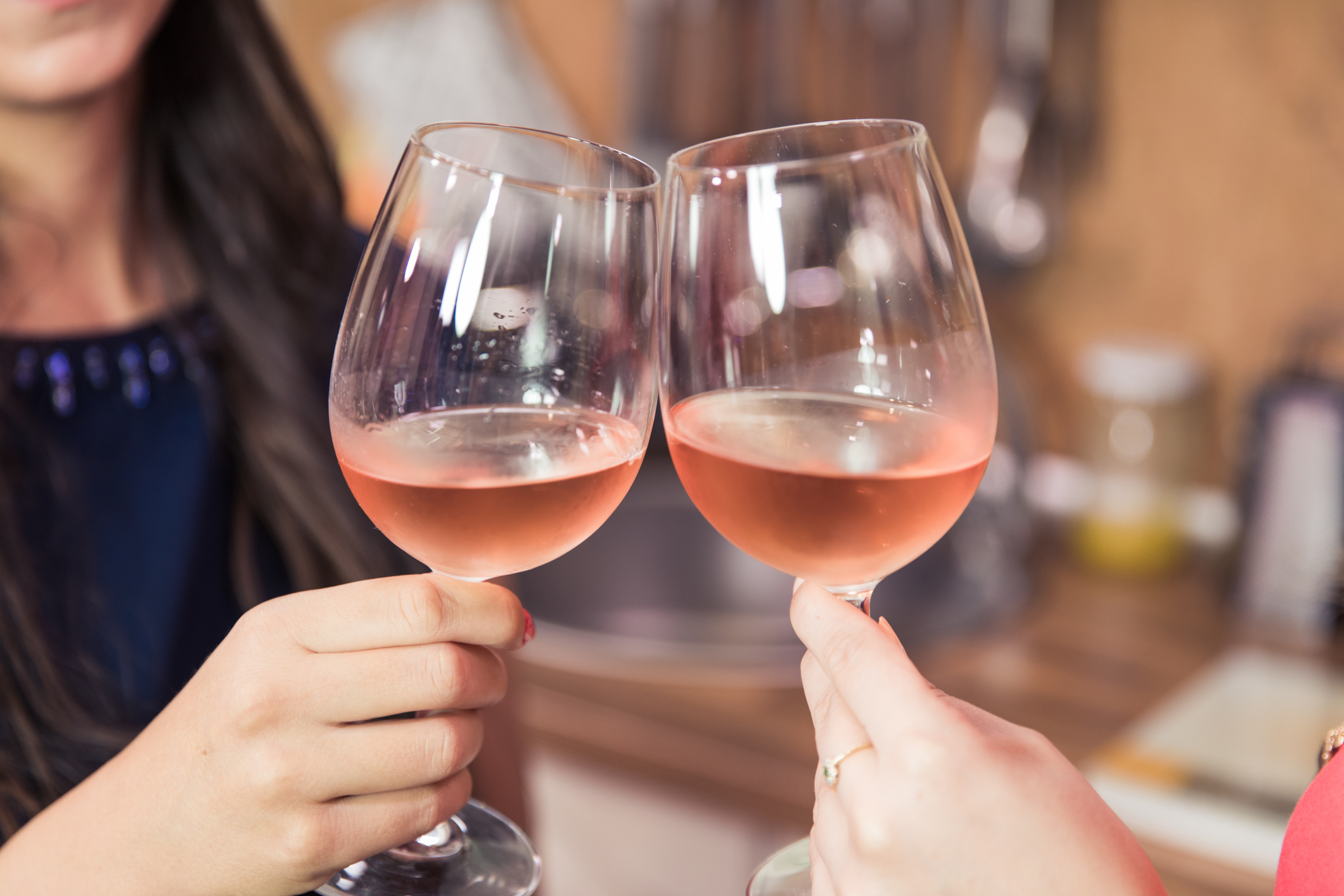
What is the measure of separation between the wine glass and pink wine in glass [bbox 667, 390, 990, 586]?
50 millimetres

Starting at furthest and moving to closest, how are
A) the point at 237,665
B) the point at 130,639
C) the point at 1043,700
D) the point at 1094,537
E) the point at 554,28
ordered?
the point at 554,28, the point at 1094,537, the point at 1043,700, the point at 130,639, the point at 237,665

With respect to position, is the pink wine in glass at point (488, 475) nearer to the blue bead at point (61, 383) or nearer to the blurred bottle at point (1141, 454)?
the blue bead at point (61, 383)

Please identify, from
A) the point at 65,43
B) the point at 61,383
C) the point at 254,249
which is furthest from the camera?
the point at 254,249

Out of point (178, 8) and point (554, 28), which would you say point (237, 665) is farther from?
point (554, 28)

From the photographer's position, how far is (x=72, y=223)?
107cm

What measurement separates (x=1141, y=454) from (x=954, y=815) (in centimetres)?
132

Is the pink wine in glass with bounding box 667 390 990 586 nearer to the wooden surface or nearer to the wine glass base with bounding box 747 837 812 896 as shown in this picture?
the wine glass base with bounding box 747 837 812 896

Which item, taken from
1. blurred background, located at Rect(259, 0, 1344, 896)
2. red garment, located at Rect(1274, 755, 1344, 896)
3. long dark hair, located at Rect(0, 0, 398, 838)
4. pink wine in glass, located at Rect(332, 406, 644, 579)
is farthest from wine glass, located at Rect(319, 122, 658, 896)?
blurred background, located at Rect(259, 0, 1344, 896)

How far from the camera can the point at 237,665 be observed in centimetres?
57

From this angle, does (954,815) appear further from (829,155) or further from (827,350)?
(829,155)

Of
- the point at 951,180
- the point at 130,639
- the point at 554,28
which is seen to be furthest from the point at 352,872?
the point at 554,28

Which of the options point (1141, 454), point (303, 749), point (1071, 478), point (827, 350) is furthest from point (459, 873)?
point (1071, 478)

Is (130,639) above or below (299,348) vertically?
below

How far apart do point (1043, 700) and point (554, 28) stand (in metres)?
1.47
